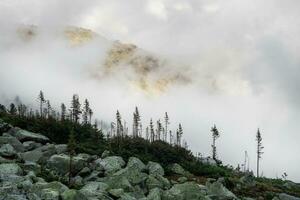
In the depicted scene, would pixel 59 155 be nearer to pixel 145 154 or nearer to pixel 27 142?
pixel 27 142

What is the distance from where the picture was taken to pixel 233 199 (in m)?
37.3

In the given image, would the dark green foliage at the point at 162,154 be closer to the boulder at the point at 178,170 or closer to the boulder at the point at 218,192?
the boulder at the point at 178,170

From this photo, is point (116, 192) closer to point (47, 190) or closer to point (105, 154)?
point (47, 190)

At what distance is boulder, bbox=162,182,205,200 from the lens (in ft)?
114

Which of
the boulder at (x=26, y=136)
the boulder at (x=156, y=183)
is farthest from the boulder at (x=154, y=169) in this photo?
the boulder at (x=26, y=136)

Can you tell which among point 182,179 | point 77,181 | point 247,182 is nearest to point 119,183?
point 77,181

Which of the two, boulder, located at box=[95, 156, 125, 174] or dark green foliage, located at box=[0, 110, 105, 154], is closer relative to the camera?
boulder, located at box=[95, 156, 125, 174]

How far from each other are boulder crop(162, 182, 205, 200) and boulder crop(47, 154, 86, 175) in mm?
7635

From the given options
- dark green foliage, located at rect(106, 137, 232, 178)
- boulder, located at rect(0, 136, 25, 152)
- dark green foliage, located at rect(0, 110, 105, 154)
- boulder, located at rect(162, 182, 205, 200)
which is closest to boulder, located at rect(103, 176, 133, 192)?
boulder, located at rect(162, 182, 205, 200)

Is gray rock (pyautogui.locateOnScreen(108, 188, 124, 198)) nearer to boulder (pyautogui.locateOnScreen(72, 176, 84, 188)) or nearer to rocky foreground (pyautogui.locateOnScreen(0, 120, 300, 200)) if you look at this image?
rocky foreground (pyautogui.locateOnScreen(0, 120, 300, 200))

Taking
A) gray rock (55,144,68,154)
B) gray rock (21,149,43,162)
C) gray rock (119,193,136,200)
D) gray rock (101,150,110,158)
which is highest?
gray rock (55,144,68,154)

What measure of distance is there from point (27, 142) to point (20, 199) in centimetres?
1795

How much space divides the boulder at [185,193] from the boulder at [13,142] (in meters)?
14.6

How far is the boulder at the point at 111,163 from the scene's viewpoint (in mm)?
40650
